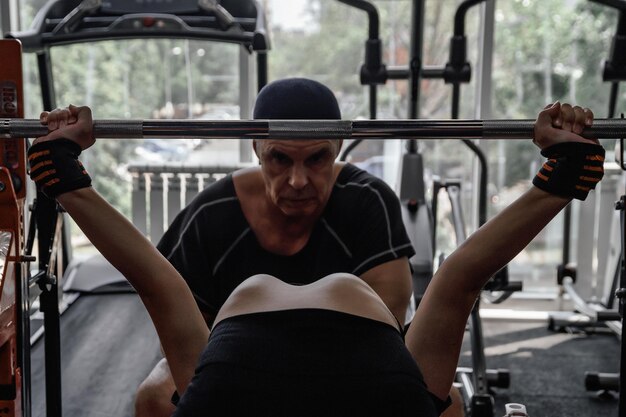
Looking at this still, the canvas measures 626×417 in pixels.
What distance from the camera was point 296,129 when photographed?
146cm

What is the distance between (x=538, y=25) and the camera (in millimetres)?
4246

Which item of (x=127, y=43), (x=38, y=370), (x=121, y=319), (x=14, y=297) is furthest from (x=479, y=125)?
(x=127, y=43)

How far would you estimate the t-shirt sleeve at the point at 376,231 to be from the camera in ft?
6.04

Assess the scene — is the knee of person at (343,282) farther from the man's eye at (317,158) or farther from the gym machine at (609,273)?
the gym machine at (609,273)

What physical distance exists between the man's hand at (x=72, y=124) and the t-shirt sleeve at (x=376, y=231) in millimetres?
738

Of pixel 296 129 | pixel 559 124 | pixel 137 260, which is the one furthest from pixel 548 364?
pixel 137 260

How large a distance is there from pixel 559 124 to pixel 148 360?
2.55 metres

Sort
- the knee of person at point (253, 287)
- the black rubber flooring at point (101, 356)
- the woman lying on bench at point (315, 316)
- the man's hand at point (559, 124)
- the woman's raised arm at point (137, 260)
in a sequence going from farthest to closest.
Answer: the black rubber flooring at point (101, 356) → the man's hand at point (559, 124) → the woman's raised arm at point (137, 260) → the knee of person at point (253, 287) → the woman lying on bench at point (315, 316)

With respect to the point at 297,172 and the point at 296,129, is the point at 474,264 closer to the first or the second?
the point at 296,129

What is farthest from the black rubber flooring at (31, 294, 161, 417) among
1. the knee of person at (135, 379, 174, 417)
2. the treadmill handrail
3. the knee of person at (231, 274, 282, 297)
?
the knee of person at (231, 274, 282, 297)

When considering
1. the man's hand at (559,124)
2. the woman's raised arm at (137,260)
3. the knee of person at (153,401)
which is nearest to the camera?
the woman's raised arm at (137,260)

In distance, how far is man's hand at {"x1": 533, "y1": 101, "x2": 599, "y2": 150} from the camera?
1.38 meters

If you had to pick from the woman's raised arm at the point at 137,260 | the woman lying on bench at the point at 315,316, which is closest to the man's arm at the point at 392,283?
the woman lying on bench at the point at 315,316

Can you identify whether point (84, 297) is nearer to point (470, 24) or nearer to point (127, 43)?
point (127, 43)
